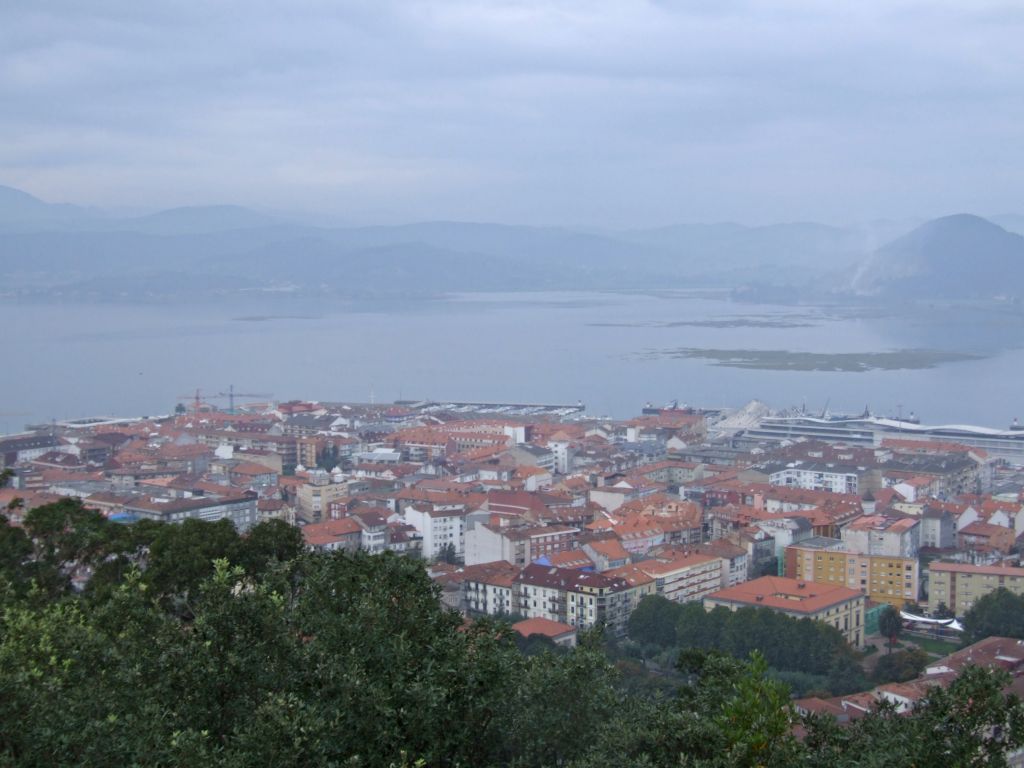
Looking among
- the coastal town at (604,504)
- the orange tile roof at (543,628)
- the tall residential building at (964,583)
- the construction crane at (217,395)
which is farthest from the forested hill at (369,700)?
the construction crane at (217,395)

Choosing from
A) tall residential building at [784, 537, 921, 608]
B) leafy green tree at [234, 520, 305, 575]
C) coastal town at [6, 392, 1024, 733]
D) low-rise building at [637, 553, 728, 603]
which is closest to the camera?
leafy green tree at [234, 520, 305, 575]

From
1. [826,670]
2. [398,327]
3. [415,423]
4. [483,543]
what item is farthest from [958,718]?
[398,327]

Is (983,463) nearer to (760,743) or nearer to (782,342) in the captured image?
(760,743)

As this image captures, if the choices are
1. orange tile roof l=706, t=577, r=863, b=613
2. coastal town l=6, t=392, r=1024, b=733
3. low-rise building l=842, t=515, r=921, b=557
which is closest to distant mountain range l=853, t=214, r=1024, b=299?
coastal town l=6, t=392, r=1024, b=733

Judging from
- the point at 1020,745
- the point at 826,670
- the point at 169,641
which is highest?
A: the point at 169,641

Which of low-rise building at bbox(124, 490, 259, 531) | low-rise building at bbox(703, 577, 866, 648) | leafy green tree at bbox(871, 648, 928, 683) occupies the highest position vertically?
low-rise building at bbox(124, 490, 259, 531)

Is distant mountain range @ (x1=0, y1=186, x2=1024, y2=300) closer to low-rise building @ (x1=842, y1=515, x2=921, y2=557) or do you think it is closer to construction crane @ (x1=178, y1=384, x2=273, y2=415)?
construction crane @ (x1=178, y1=384, x2=273, y2=415)

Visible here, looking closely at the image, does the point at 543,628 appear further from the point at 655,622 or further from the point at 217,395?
the point at 217,395

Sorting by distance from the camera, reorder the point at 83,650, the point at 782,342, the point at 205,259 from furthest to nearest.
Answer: the point at 205,259
the point at 782,342
the point at 83,650

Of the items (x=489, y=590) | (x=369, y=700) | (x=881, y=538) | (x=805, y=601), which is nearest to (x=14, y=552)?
(x=369, y=700)
